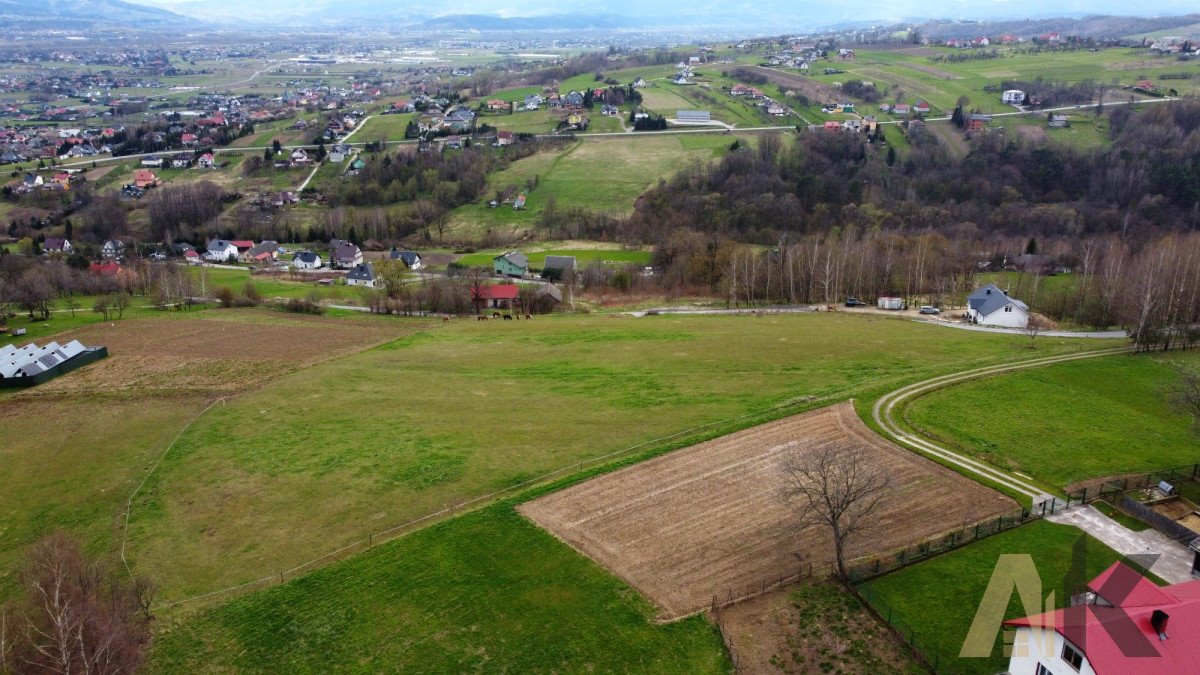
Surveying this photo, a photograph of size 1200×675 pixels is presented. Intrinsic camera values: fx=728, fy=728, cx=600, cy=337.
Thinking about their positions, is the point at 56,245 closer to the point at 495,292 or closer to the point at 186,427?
the point at 495,292

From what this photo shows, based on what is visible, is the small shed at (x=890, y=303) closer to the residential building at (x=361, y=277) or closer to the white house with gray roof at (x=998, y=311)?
the white house with gray roof at (x=998, y=311)

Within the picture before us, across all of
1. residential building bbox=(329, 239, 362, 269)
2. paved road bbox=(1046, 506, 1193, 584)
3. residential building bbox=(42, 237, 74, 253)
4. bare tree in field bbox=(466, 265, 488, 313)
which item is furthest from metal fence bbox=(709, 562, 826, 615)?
residential building bbox=(42, 237, 74, 253)

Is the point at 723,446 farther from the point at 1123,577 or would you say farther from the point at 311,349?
the point at 311,349

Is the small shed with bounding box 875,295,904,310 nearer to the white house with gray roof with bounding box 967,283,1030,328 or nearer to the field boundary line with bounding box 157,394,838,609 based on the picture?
the white house with gray roof with bounding box 967,283,1030,328

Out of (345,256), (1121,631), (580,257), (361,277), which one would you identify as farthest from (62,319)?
(1121,631)

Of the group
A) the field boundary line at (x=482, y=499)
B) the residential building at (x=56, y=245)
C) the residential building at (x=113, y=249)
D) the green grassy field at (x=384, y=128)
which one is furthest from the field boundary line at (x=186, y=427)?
the green grassy field at (x=384, y=128)

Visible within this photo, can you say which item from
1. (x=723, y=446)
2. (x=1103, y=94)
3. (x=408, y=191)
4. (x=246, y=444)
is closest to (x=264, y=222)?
(x=408, y=191)
